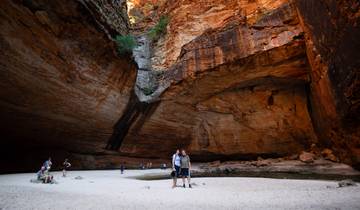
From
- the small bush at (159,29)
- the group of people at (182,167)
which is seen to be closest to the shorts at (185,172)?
the group of people at (182,167)

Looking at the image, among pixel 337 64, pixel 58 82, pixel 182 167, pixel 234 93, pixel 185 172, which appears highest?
pixel 234 93

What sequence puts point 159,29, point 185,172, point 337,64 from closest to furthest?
point 185,172 → point 337,64 → point 159,29

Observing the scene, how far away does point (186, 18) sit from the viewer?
755 inches

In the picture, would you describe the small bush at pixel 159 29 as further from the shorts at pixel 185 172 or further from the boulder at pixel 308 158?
the shorts at pixel 185 172

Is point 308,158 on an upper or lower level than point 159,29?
lower

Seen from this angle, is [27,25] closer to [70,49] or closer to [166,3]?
[70,49]

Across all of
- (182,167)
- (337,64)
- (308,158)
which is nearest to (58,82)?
(182,167)

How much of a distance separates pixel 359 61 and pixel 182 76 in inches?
387

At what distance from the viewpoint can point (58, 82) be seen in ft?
38.8

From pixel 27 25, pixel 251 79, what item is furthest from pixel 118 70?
pixel 251 79

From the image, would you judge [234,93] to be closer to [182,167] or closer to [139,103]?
[139,103]

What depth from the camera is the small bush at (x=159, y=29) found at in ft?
66.8

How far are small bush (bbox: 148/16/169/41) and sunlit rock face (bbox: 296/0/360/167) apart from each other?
36.2 feet

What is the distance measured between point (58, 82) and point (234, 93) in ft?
37.3
